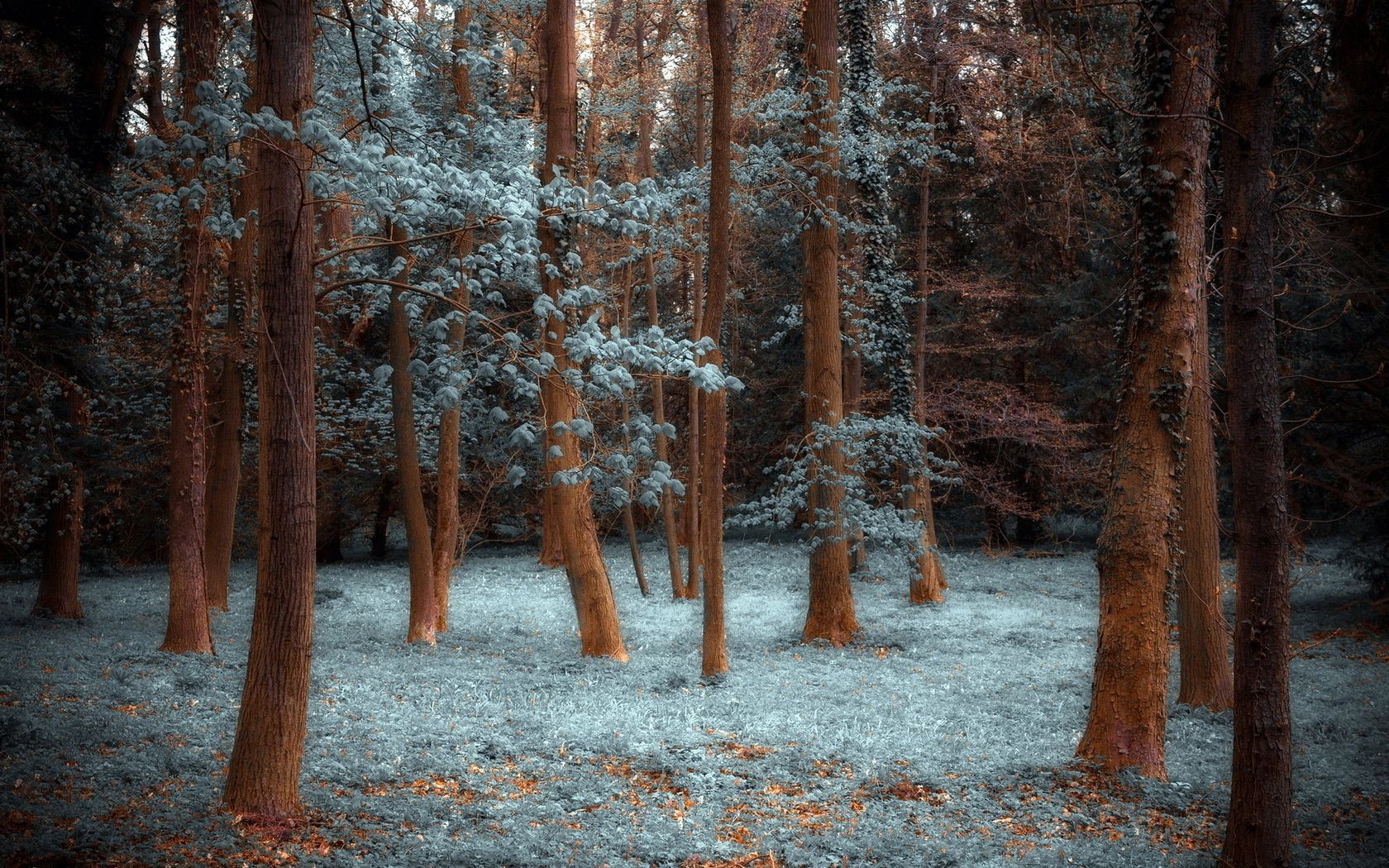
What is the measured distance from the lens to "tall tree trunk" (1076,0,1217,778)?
6.53 metres

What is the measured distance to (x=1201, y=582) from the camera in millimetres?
8672

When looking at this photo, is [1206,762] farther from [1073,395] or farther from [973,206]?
[973,206]

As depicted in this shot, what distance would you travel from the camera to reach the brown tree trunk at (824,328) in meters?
11.7

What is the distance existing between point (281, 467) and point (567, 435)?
214 inches

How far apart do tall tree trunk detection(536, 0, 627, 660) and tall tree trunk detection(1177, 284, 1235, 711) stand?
6.05m

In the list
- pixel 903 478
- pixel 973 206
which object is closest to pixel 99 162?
pixel 903 478

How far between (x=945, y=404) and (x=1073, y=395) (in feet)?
20.1

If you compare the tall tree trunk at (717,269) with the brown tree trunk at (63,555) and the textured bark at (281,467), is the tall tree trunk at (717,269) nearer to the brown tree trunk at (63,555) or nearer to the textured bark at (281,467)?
the textured bark at (281,467)

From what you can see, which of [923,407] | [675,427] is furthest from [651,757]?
[923,407]

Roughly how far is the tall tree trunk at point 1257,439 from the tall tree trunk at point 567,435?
6.58m

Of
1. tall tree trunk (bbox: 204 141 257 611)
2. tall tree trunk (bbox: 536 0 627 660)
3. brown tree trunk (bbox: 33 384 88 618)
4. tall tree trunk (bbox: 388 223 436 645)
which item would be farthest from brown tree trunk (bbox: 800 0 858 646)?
brown tree trunk (bbox: 33 384 88 618)

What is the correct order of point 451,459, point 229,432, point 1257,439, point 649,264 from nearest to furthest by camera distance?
point 1257,439, point 229,432, point 451,459, point 649,264

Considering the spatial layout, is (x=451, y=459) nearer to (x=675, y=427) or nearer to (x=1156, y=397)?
(x=675, y=427)

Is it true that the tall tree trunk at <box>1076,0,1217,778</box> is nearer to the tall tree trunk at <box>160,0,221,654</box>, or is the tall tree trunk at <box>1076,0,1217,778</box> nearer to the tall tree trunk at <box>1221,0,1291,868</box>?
the tall tree trunk at <box>1221,0,1291,868</box>
